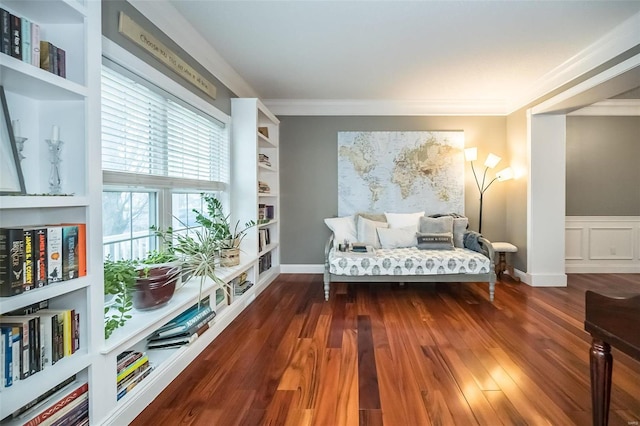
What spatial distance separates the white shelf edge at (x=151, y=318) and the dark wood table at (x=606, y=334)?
2131 millimetres

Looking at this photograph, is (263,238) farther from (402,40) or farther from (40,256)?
(40,256)

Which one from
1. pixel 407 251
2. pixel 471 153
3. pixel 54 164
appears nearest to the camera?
pixel 54 164

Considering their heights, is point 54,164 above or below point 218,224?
above

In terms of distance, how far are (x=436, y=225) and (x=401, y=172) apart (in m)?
1.01

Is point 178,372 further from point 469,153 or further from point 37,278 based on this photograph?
point 469,153

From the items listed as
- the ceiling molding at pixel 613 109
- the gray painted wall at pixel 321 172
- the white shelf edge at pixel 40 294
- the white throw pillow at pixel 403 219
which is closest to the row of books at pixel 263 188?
the gray painted wall at pixel 321 172

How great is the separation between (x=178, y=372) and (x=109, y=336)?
0.66 metres

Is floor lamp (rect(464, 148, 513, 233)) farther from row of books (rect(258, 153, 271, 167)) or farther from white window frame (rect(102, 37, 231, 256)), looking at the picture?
white window frame (rect(102, 37, 231, 256))

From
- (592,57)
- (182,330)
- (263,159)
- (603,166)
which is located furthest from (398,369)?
(603,166)

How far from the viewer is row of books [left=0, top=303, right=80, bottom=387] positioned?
1119 mm

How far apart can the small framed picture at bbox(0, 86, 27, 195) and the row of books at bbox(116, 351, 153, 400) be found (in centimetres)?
102

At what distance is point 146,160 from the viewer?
7.06 ft

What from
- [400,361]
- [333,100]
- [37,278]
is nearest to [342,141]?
[333,100]

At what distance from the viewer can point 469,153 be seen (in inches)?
175
